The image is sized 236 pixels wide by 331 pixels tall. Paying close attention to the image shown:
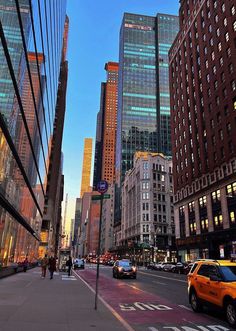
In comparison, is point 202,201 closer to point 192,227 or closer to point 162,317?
point 192,227

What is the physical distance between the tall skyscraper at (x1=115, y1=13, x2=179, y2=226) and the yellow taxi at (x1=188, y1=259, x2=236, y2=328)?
153 m

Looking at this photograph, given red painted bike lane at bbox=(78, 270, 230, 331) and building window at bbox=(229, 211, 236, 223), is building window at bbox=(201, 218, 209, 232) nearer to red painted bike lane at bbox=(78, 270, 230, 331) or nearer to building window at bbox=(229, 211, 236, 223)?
building window at bbox=(229, 211, 236, 223)

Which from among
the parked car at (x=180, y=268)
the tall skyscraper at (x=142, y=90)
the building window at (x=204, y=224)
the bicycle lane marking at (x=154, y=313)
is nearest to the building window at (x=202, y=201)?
the building window at (x=204, y=224)

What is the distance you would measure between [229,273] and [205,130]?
2260 inches

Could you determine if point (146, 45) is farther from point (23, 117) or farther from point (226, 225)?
point (23, 117)

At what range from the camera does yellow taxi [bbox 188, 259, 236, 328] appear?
919cm

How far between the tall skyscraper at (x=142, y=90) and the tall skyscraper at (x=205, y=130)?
→ 83327 mm

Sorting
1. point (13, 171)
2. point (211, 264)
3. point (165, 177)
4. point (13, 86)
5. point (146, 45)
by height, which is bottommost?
point (211, 264)

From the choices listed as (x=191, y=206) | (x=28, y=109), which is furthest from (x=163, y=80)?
(x=28, y=109)

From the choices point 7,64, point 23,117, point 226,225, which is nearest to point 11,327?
point 7,64

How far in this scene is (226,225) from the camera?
5322cm

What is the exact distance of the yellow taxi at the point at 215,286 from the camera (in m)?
9.19

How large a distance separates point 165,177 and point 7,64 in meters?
106

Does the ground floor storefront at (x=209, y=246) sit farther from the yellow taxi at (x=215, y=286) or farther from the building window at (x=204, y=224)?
the yellow taxi at (x=215, y=286)
